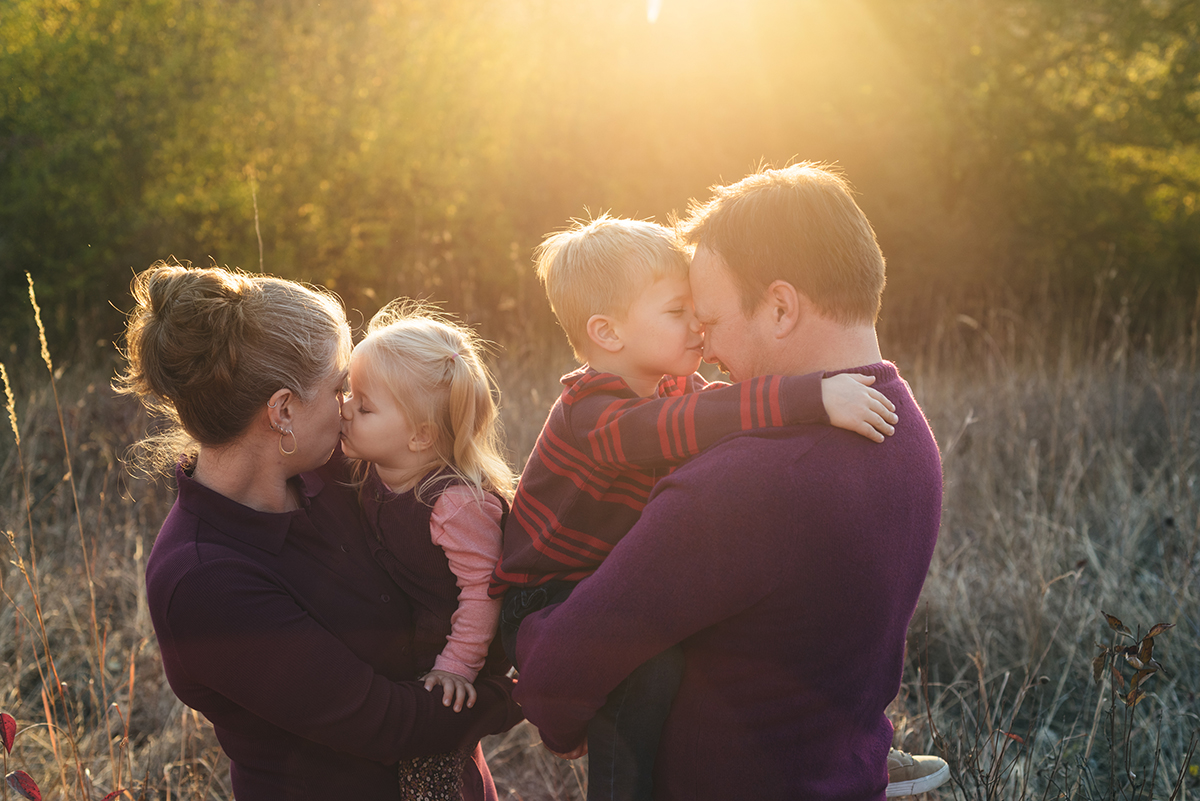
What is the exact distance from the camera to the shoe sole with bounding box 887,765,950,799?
1.85m

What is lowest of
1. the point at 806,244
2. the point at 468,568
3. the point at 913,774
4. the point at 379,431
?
the point at 913,774

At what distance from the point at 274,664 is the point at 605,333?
1.00 m

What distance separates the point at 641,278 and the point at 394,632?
3.11ft

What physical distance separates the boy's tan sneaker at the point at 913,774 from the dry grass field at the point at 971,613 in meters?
0.12

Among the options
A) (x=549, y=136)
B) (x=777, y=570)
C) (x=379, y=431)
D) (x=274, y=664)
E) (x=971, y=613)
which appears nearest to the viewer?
(x=777, y=570)

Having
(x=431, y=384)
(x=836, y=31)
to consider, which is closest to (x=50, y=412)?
(x=431, y=384)

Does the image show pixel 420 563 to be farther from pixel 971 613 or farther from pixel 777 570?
pixel 971 613

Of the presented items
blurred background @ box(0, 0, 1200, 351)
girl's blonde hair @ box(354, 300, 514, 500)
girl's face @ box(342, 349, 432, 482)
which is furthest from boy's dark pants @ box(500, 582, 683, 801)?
blurred background @ box(0, 0, 1200, 351)

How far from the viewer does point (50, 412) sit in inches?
213

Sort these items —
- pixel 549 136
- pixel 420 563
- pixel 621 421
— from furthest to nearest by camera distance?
1. pixel 549 136
2. pixel 420 563
3. pixel 621 421

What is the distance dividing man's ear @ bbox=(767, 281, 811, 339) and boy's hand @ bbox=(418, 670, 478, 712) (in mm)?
958

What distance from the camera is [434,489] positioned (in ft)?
6.18

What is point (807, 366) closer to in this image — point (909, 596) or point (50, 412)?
point (909, 596)

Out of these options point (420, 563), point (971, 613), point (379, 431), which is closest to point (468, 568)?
point (420, 563)
